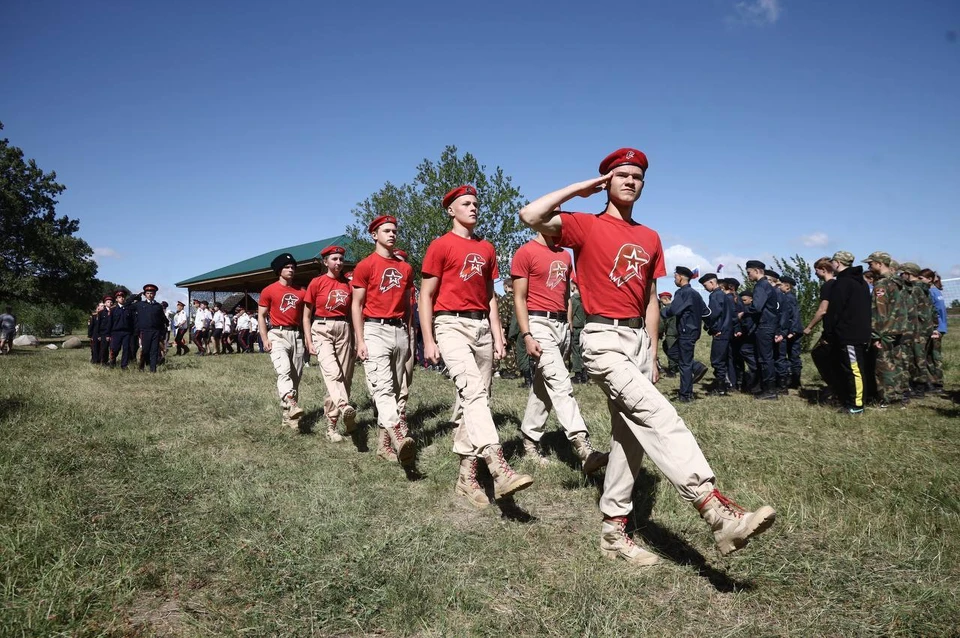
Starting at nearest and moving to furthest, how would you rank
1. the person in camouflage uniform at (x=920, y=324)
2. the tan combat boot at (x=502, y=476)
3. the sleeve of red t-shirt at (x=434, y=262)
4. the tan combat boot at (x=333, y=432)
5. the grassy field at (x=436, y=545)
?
the grassy field at (x=436, y=545), the tan combat boot at (x=502, y=476), the sleeve of red t-shirt at (x=434, y=262), the tan combat boot at (x=333, y=432), the person in camouflage uniform at (x=920, y=324)

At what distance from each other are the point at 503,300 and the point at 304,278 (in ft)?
69.8

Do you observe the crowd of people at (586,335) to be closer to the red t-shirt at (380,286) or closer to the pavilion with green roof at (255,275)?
the red t-shirt at (380,286)

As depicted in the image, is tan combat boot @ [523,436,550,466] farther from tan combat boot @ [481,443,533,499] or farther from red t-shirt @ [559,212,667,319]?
red t-shirt @ [559,212,667,319]

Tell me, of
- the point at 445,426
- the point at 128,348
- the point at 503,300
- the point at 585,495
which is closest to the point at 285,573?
the point at 585,495

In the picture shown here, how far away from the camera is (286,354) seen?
7941mm

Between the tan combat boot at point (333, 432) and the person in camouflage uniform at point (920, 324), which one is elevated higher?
the person in camouflage uniform at point (920, 324)

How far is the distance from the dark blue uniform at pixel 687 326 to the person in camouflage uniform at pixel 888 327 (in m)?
2.55

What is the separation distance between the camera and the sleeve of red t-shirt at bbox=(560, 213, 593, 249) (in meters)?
3.54

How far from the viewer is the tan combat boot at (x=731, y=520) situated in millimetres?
2768

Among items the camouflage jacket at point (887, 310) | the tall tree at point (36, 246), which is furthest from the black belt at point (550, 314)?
the tall tree at point (36, 246)

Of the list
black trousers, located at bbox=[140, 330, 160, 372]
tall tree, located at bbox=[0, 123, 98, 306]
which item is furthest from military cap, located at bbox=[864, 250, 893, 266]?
tall tree, located at bbox=[0, 123, 98, 306]

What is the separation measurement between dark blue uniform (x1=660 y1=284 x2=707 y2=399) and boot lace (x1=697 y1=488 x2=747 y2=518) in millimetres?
7088

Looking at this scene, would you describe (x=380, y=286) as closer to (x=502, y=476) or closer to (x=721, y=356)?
(x=502, y=476)

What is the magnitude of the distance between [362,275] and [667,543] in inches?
150
